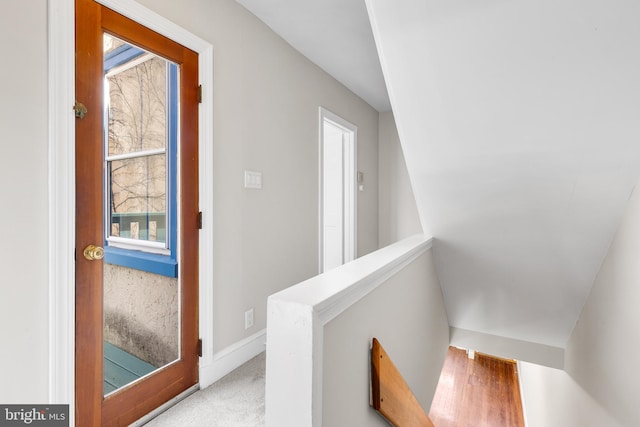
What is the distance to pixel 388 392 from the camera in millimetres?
1142

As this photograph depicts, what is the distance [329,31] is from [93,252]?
2153 millimetres

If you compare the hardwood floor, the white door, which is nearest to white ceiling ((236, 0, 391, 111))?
the white door

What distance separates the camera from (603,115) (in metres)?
1.20

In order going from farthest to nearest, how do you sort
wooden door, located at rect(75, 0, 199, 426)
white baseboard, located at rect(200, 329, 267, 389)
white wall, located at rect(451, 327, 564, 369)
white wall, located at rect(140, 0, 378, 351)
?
1. white wall, located at rect(451, 327, 564, 369)
2. white wall, located at rect(140, 0, 378, 351)
3. white baseboard, located at rect(200, 329, 267, 389)
4. wooden door, located at rect(75, 0, 199, 426)

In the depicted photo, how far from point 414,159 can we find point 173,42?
145 cm

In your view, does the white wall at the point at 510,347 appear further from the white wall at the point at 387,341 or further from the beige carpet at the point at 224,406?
the beige carpet at the point at 224,406

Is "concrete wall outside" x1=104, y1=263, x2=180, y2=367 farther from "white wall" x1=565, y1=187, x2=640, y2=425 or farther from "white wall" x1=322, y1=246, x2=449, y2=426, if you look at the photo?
"white wall" x1=565, y1=187, x2=640, y2=425

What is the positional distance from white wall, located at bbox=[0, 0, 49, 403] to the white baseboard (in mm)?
762

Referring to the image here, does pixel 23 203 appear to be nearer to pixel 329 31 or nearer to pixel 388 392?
pixel 388 392

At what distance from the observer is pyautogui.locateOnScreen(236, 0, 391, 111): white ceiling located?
2.07 m

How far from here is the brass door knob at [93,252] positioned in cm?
131

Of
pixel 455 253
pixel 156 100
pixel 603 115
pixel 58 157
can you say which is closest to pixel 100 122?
pixel 58 157

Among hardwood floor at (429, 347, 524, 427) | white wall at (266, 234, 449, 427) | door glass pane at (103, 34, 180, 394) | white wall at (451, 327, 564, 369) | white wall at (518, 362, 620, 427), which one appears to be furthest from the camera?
hardwood floor at (429, 347, 524, 427)

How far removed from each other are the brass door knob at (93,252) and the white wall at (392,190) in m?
3.50
